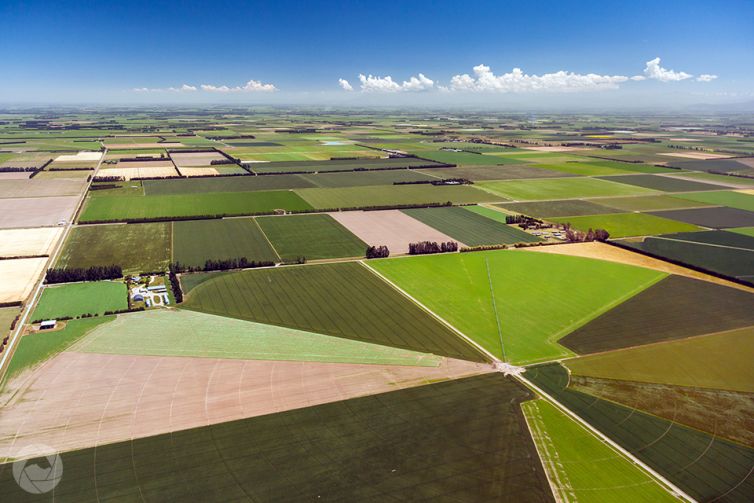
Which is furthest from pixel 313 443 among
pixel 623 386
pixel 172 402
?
pixel 623 386

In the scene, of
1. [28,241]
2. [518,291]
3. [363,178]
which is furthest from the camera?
[363,178]

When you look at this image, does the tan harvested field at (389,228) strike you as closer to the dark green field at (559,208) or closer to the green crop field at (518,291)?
the green crop field at (518,291)

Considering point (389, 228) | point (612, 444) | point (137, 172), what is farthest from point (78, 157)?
point (612, 444)

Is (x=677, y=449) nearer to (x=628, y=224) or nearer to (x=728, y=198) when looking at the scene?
(x=628, y=224)

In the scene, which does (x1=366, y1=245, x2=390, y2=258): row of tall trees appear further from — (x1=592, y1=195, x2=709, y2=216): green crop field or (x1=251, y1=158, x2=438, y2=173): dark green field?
(x1=251, y1=158, x2=438, y2=173): dark green field

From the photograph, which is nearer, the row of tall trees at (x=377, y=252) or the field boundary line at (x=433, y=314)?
the field boundary line at (x=433, y=314)

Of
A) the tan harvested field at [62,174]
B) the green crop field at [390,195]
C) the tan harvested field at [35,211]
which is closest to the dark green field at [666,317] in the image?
the green crop field at [390,195]

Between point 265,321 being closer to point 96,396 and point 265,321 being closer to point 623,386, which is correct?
point 96,396
